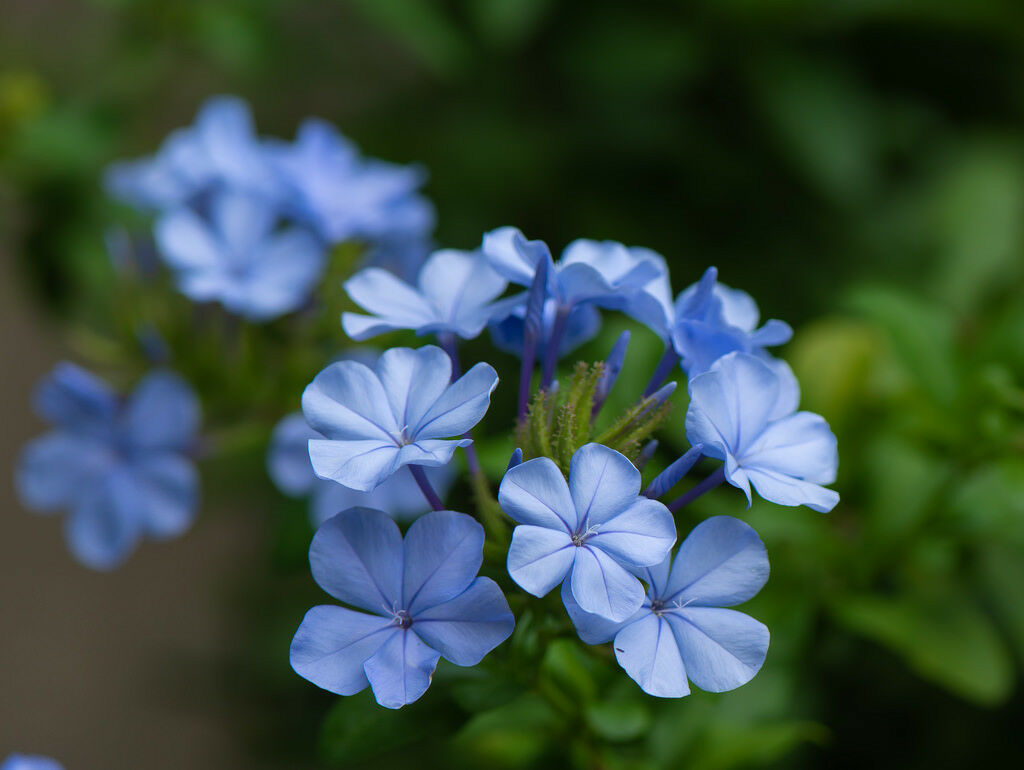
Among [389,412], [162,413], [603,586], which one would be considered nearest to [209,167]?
[162,413]

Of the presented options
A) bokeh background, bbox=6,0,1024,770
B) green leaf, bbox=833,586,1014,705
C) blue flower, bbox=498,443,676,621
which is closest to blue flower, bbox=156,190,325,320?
bokeh background, bbox=6,0,1024,770

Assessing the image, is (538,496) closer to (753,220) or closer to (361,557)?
(361,557)

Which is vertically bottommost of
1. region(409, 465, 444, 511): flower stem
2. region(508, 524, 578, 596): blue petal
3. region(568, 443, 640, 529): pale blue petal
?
region(409, 465, 444, 511): flower stem

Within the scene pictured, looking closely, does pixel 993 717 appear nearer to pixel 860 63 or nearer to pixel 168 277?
pixel 860 63

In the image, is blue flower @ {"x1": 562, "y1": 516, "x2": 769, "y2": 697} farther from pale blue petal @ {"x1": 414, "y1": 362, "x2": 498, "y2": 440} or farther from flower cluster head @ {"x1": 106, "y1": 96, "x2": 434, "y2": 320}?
flower cluster head @ {"x1": 106, "y1": 96, "x2": 434, "y2": 320}

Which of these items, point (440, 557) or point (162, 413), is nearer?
point (440, 557)

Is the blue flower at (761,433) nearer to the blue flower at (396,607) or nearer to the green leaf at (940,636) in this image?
the blue flower at (396,607)

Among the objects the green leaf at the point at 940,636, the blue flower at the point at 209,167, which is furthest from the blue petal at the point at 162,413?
the green leaf at the point at 940,636
